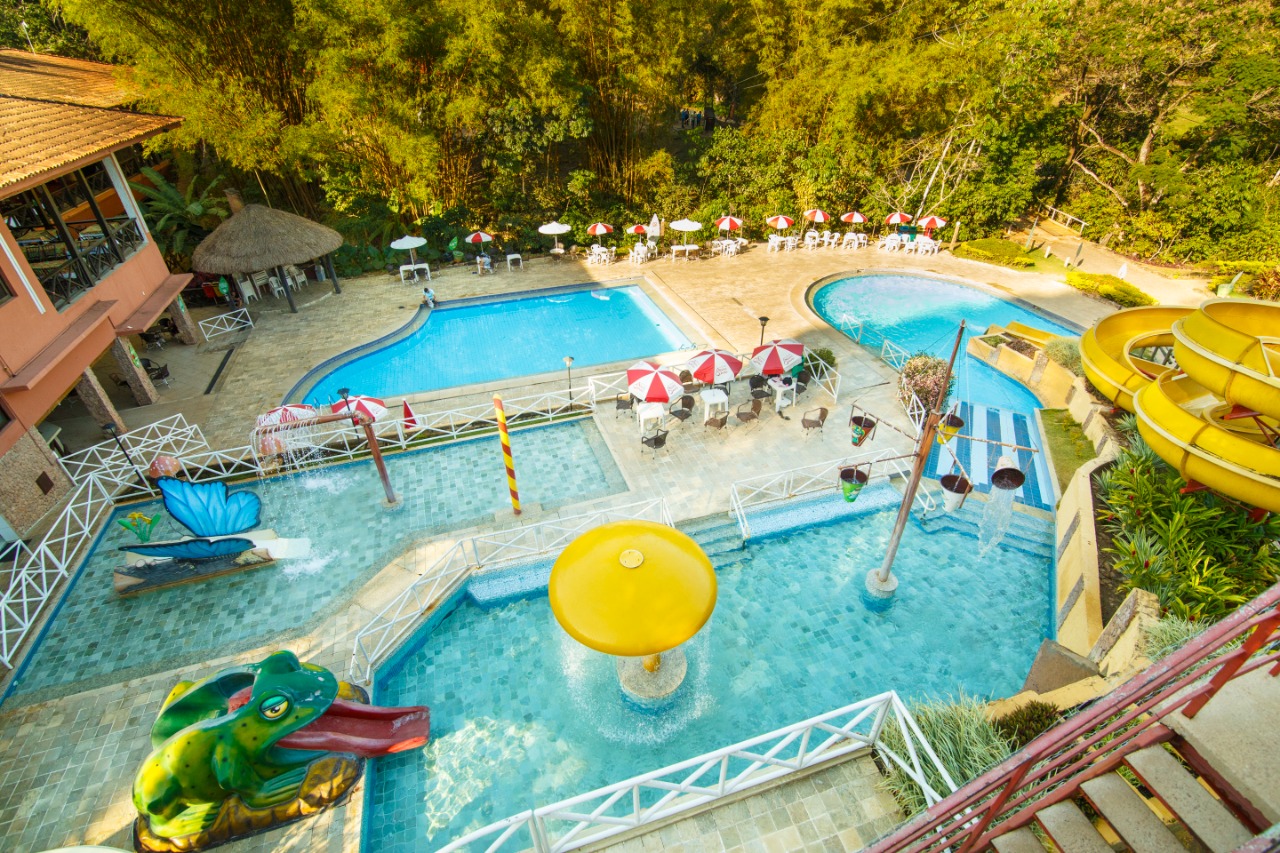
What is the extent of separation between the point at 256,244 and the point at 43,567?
1229 centimetres

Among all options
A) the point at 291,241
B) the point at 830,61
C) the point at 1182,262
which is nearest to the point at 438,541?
the point at 291,241

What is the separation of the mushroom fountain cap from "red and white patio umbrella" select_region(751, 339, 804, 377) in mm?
6862

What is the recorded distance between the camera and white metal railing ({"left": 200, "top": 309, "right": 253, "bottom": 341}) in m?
18.5

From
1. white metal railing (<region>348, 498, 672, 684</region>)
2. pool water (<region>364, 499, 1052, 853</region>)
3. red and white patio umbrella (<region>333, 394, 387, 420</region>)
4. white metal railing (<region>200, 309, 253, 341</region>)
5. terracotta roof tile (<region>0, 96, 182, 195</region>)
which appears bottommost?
pool water (<region>364, 499, 1052, 853</region>)

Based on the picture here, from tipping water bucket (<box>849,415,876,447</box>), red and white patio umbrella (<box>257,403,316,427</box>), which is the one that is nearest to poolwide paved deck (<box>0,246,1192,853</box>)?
tipping water bucket (<box>849,415,876,447</box>)

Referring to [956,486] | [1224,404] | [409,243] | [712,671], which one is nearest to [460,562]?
[712,671]

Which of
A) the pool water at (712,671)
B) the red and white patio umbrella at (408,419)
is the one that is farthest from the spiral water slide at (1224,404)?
the red and white patio umbrella at (408,419)

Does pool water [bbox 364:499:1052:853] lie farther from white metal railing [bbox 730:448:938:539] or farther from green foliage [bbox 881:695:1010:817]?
green foliage [bbox 881:695:1010:817]

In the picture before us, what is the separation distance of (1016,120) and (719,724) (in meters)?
29.0

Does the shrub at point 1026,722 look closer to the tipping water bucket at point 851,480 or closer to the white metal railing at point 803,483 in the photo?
the tipping water bucket at point 851,480

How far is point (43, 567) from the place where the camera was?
9352mm

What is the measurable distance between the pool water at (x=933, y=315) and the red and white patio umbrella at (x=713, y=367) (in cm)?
711

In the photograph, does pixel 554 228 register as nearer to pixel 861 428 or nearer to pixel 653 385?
pixel 653 385

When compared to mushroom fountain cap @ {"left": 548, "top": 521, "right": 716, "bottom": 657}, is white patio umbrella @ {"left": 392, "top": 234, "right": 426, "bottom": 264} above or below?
below
